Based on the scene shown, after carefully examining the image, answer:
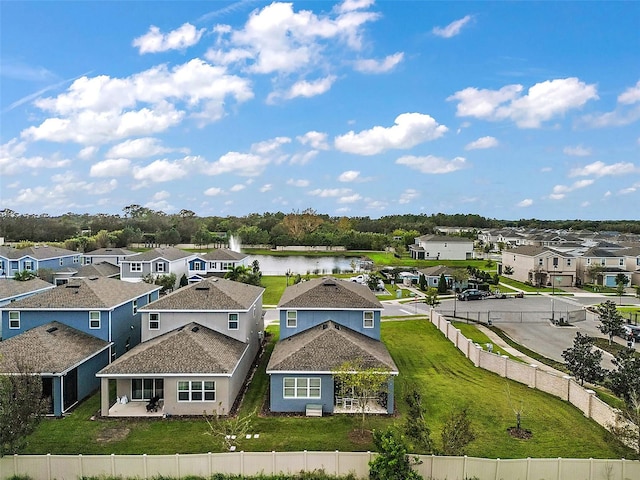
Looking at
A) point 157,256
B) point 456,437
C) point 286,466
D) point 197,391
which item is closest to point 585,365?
point 456,437

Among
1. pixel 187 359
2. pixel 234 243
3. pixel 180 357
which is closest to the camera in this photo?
pixel 187 359

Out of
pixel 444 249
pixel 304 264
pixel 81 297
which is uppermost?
pixel 444 249

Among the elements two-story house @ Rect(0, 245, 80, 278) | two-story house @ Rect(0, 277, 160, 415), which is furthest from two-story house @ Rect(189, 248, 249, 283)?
two-story house @ Rect(0, 277, 160, 415)

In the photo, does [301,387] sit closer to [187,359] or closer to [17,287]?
[187,359]

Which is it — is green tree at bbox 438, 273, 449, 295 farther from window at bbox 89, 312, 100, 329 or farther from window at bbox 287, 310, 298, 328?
window at bbox 89, 312, 100, 329

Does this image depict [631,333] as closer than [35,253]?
Yes

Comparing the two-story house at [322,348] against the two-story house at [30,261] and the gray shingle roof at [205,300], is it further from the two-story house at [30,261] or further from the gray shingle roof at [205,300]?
the two-story house at [30,261]

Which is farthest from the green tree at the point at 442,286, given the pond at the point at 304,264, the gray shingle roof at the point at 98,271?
the gray shingle roof at the point at 98,271
